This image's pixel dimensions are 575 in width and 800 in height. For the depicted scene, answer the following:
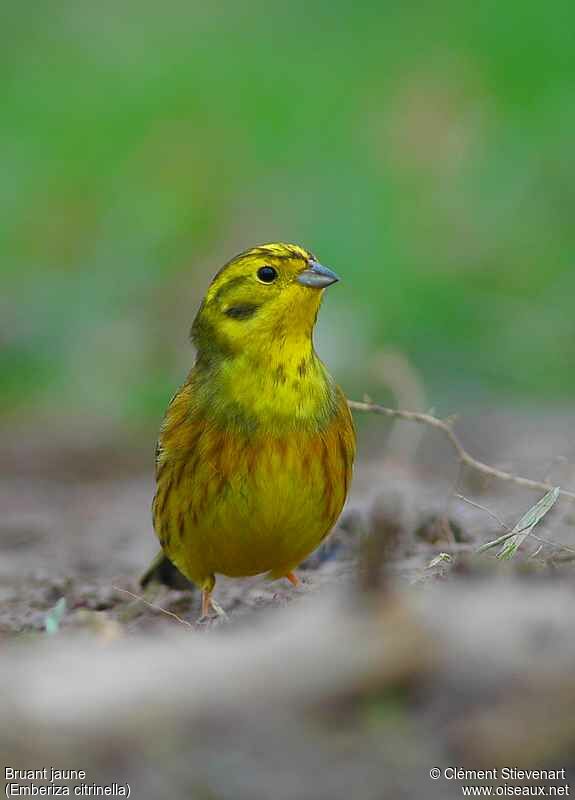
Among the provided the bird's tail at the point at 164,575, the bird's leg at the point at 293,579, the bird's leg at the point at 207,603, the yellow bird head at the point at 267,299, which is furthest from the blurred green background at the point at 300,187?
the yellow bird head at the point at 267,299

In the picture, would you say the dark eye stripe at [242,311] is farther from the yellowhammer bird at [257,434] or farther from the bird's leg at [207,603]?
the bird's leg at [207,603]

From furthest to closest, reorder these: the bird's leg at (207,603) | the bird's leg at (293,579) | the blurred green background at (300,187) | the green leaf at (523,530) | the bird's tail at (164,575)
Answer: the blurred green background at (300,187) < the bird's tail at (164,575) < the bird's leg at (293,579) < the bird's leg at (207,603) < the green leaf at (523,530)

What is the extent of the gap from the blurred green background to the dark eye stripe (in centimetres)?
404

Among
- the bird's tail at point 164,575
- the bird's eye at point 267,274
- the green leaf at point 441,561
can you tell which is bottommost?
the bird's tail at point 164,575

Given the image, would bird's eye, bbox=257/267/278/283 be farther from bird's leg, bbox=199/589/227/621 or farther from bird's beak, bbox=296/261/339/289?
bird's leg, bbox=199/589/227/621

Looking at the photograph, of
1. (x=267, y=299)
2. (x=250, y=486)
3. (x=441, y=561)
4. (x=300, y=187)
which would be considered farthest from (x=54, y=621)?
(x=300, y=187)

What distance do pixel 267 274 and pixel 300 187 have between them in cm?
668

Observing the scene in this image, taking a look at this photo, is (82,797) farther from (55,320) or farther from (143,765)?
(55,320)

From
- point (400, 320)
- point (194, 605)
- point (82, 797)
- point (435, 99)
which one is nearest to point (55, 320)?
point (400, 320)

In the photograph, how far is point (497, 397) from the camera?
875cm

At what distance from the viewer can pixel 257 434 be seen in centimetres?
429

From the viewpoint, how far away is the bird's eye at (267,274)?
452 cm

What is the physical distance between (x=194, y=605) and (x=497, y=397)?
397 centimetres

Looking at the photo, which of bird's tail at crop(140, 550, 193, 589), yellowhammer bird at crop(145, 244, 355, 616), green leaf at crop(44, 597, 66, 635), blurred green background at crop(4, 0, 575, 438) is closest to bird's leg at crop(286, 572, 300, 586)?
yellowhammer bird at crop(145, 244, 355, 616)
